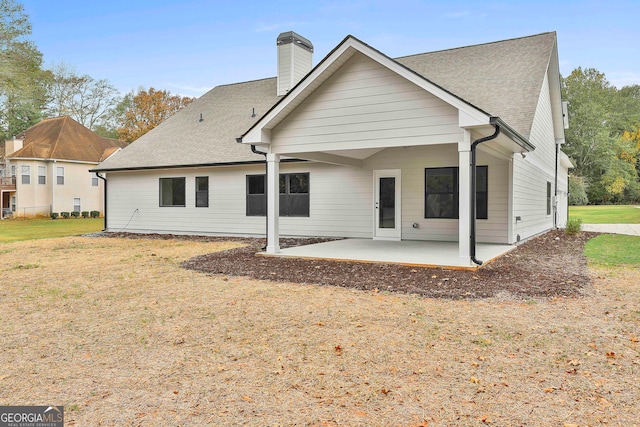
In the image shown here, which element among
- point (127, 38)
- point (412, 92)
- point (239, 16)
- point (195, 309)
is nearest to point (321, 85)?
point (412, 92)

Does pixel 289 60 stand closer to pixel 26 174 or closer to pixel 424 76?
pixel 424 76

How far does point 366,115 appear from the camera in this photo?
882 centimetres

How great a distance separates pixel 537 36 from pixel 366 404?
47.6 ft

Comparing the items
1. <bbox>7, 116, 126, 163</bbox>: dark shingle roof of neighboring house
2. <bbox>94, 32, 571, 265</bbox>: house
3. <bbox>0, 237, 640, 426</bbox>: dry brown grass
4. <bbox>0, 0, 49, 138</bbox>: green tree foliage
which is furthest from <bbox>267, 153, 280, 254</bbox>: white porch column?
<bbox>7, 116, 126, 163</bbox>: dark shingle roof of neighboring house

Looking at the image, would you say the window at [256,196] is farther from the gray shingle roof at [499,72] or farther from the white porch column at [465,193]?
the white porch column at [465,193]

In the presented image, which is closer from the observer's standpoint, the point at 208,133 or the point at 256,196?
the point at 256,196

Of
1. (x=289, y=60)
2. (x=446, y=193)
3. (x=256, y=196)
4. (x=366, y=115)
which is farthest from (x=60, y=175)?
(x=366, y=115)

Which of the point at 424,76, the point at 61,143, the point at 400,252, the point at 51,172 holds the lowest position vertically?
the point at 400,252

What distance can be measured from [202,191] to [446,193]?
8573 millimetres

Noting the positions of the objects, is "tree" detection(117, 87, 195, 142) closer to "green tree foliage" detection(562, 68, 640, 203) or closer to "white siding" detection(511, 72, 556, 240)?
"white siding" detection(511, 72, 556, 240)

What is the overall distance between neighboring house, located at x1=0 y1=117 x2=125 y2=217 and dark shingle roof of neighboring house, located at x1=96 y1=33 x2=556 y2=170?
15.3 meters

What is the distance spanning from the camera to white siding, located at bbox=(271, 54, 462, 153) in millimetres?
8172

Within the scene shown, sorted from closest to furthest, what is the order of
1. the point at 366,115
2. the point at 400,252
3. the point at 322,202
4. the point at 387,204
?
the point at 366,115
the point at 400,252
the point at 387,204
the point at 322,202

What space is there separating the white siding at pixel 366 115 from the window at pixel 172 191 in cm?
778
